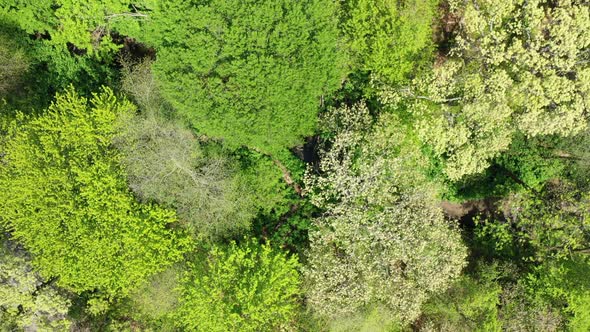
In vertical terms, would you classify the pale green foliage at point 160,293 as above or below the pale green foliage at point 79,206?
below

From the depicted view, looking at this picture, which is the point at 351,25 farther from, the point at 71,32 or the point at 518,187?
the point at 71,32

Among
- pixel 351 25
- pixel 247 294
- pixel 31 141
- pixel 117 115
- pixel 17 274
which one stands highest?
pixel 351 25

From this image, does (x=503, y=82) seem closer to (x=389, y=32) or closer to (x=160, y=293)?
(x=389, y=32)

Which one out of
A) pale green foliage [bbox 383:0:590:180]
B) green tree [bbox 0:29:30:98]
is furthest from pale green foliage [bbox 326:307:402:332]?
green tree [bbox 0:29:30:98]

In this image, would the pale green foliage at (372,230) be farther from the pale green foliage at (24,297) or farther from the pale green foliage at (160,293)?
the pale green foliage at (24,297)

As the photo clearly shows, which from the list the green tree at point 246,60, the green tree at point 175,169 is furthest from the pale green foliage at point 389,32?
the green tree at point 175,169

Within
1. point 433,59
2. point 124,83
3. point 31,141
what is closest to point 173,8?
point 124,83
